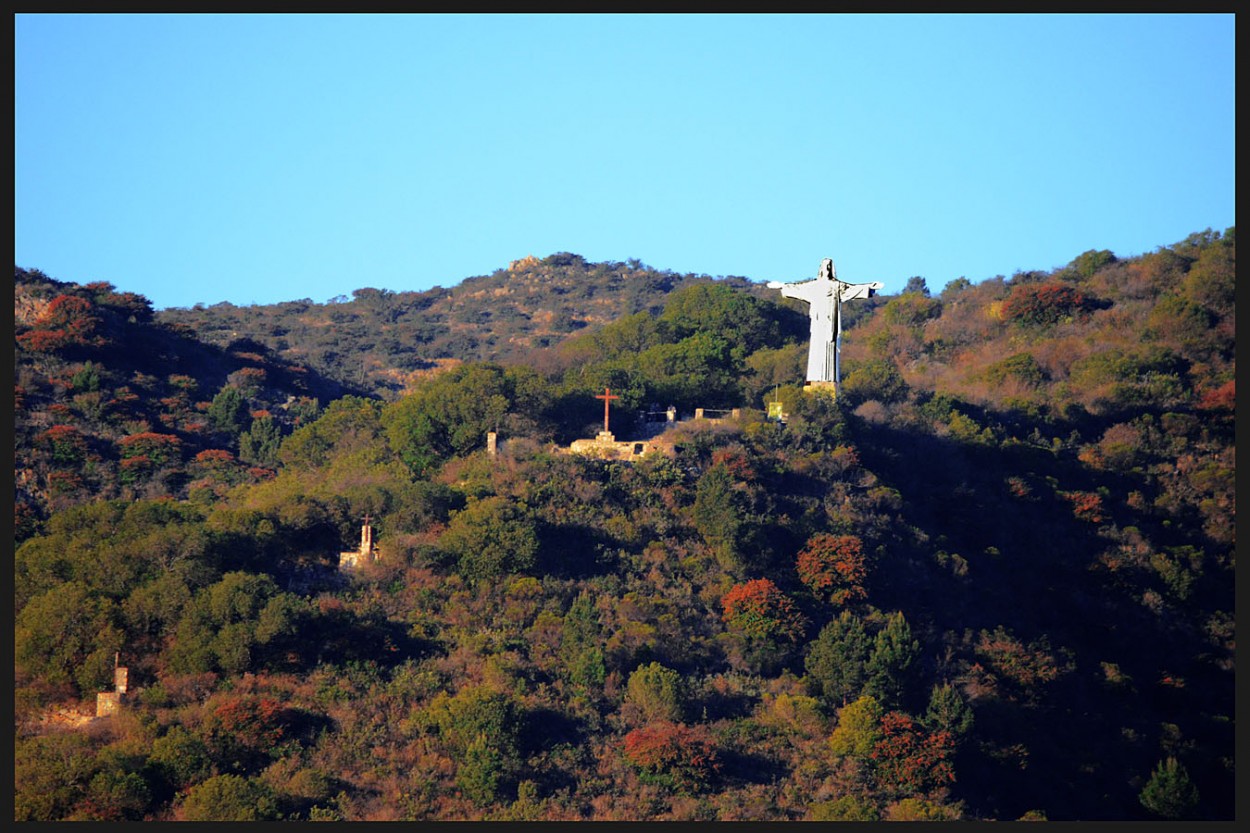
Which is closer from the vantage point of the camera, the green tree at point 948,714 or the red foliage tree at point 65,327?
the green tree at point 948,714

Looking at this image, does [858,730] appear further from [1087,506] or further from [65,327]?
[65,327]

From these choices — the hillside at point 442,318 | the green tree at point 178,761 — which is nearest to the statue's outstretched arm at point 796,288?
the green tree at point 178,761

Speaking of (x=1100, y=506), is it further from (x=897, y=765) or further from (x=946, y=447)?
(x=897, y=765)

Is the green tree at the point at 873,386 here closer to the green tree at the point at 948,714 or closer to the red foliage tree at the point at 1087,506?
the red foliage tree at the point at 1087,506

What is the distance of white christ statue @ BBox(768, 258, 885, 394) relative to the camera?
173 ft

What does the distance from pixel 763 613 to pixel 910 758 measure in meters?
5.90

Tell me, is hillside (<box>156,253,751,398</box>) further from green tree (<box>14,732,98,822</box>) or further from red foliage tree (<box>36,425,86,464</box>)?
green tree (<box>14,732,98,822</box>)

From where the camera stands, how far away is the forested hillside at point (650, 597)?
3816 cm

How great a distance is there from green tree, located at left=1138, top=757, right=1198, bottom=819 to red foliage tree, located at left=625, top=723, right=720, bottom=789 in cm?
1057

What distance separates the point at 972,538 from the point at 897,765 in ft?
43.8

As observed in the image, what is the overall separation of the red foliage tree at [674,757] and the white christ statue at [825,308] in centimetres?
1675

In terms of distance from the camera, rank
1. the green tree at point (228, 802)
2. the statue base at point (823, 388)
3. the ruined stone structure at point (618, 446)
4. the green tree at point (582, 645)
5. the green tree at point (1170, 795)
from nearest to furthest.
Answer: the green tree at point (228, 802) < the green tree at point (582, 645) < the green tree at point (1170, 795) < the ruined stone structure at point (618, 446) < the statue base at point (823, 388)

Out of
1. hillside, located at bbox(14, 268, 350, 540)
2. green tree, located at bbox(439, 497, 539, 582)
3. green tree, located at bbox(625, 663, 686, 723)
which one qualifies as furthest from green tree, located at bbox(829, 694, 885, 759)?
hillside, located at bbox(14, 268, 350, 540)

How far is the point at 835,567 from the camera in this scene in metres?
45.9
